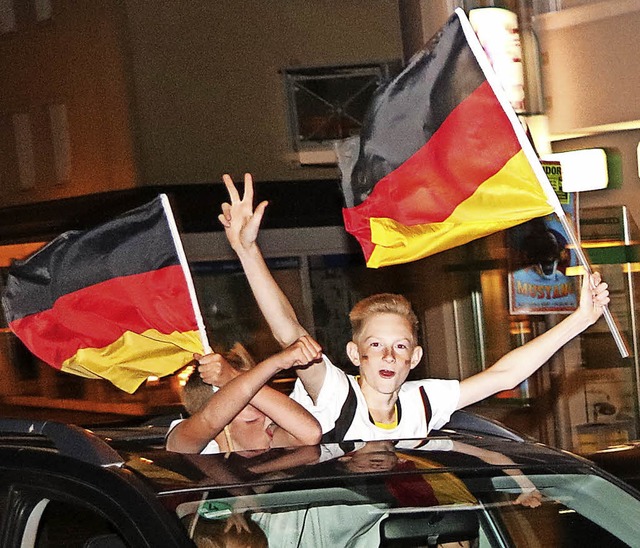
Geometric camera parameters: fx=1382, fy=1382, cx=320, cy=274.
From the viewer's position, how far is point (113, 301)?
5457 millimetres

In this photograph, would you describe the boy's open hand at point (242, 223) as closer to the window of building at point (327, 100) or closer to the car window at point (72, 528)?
the car window at point (72, 528)

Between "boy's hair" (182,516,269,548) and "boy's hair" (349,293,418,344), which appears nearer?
"boy's hair" (182,516,269,548)

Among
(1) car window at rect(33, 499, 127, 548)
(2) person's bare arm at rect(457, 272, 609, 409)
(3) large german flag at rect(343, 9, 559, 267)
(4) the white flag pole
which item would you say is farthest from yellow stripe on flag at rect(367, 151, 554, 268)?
(1) car window at rect(33, 499, 127, 548)

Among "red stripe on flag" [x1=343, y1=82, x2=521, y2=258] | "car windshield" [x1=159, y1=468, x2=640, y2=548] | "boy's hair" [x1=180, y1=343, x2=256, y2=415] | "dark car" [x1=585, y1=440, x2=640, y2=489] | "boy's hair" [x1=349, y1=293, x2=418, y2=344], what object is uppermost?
"red stripe on flag" [x1=343, y1=82, x2=521, y2=258]

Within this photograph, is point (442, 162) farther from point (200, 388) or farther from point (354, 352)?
point (200, 388)

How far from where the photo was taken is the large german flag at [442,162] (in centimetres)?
488

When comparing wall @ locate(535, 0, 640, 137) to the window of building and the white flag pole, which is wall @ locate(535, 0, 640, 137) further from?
the white flag pole

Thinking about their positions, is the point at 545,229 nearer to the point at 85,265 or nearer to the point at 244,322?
the point at 244,322

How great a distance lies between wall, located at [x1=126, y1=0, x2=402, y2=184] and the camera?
764 inches

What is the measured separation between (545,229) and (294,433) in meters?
8.68

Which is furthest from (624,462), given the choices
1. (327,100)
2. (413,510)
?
(327,100)

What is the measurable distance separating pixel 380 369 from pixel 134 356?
50.4 inches

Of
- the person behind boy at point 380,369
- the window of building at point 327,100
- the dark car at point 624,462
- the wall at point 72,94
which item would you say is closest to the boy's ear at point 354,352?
the person behind boy at point 380,369

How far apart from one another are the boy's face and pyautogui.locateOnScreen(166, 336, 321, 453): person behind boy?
0.25 metres
